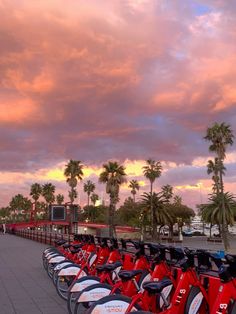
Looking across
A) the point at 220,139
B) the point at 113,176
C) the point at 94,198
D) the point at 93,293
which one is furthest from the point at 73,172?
the point at 93,293

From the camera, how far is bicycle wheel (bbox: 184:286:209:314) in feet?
16.7

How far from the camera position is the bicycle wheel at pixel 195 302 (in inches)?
201

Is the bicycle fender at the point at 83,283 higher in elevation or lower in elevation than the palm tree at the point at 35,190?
lower

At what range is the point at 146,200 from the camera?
62531 millimetres

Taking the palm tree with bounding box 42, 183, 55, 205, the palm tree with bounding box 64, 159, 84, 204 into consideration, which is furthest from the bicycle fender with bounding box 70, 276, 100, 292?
the palm tree with bounding box 42, 183, 55, 205

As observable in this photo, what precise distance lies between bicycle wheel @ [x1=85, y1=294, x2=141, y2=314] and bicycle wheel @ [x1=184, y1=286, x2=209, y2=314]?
629mm

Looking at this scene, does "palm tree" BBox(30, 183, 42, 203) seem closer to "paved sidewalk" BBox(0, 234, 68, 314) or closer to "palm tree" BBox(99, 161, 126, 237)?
"palm tree" BBox(99, 161, 126, 237)

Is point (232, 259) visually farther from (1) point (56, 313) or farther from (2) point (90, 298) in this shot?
(1) point (56, 313)

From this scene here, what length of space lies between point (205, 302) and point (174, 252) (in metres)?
1.12

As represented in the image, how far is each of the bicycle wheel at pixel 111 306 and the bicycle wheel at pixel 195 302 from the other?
629 millimetres

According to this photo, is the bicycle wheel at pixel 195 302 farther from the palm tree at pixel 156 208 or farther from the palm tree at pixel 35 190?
the palm tree at pixel 35 190

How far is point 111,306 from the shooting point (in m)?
4.70

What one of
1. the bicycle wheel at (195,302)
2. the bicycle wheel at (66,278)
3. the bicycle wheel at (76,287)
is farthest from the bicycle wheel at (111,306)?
the bicycle wheel at (66,278)

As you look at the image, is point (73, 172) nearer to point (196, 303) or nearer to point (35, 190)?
point (35, 190)
